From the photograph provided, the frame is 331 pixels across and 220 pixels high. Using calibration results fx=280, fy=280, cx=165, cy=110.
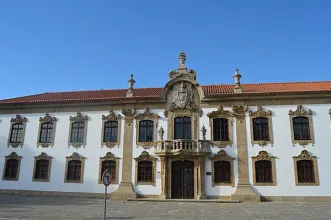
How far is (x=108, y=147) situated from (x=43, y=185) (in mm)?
5973

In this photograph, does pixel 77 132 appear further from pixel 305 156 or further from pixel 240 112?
pixel 305 156

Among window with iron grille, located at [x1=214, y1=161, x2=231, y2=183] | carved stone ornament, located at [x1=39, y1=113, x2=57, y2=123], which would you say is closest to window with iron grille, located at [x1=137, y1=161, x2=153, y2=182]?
window with iron grille, located at [x1=214, y1=161, x2=231, y2=183]

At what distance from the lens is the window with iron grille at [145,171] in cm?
2091

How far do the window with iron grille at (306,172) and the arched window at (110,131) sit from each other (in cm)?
1371

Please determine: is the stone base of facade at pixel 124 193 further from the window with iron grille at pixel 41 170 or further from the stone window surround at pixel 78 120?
the window with iron grille at pixel 41 170

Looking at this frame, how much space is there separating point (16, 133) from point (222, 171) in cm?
1725

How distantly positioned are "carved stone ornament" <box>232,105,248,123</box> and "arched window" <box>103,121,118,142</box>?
30.5 feet

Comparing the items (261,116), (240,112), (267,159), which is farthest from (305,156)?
(240,112)

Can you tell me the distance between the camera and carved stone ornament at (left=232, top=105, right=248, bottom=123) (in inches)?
822

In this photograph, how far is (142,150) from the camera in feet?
69.8

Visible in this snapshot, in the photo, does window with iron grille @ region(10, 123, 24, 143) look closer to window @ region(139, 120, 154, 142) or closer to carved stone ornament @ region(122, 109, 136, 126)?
carved stone ornament @ region(122, 109, 136, 126)

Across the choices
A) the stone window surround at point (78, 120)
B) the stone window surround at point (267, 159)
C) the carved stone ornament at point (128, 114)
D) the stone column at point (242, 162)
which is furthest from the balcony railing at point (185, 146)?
the stone window surround at point (78, 120)

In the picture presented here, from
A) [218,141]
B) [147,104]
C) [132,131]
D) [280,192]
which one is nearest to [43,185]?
[132,131]

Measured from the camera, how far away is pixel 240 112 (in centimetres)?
2092
